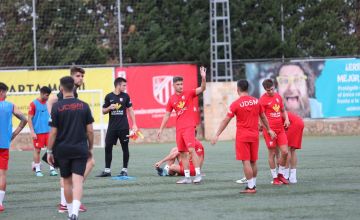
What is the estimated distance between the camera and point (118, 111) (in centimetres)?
1550

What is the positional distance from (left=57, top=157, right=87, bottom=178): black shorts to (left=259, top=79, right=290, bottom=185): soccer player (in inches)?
179

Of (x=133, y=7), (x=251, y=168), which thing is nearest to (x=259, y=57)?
(x=133, y=7)

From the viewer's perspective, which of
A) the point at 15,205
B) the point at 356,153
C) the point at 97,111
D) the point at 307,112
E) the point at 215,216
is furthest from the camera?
the point at 307,112

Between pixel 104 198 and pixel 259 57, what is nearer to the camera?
pixel 104 198

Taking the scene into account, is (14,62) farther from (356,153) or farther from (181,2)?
(356,153)

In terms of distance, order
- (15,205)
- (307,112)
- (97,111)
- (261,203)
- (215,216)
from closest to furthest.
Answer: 1. (215,216)
2. (261,203)
3. (15,205)
4. (97,111)
5. (307,112)

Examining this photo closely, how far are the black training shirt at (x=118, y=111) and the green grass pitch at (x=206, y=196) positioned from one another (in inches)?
43.0

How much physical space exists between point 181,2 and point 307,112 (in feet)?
23.7

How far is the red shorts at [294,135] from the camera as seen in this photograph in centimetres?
1378

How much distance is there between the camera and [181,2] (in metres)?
33.4

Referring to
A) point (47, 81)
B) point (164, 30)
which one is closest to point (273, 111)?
point (47, 81)

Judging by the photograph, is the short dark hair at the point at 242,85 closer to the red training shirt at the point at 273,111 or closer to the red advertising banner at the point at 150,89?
the red training shirt at the point at 273,111

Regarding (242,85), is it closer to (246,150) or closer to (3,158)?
(246,150)

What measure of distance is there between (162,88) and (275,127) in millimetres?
18444
